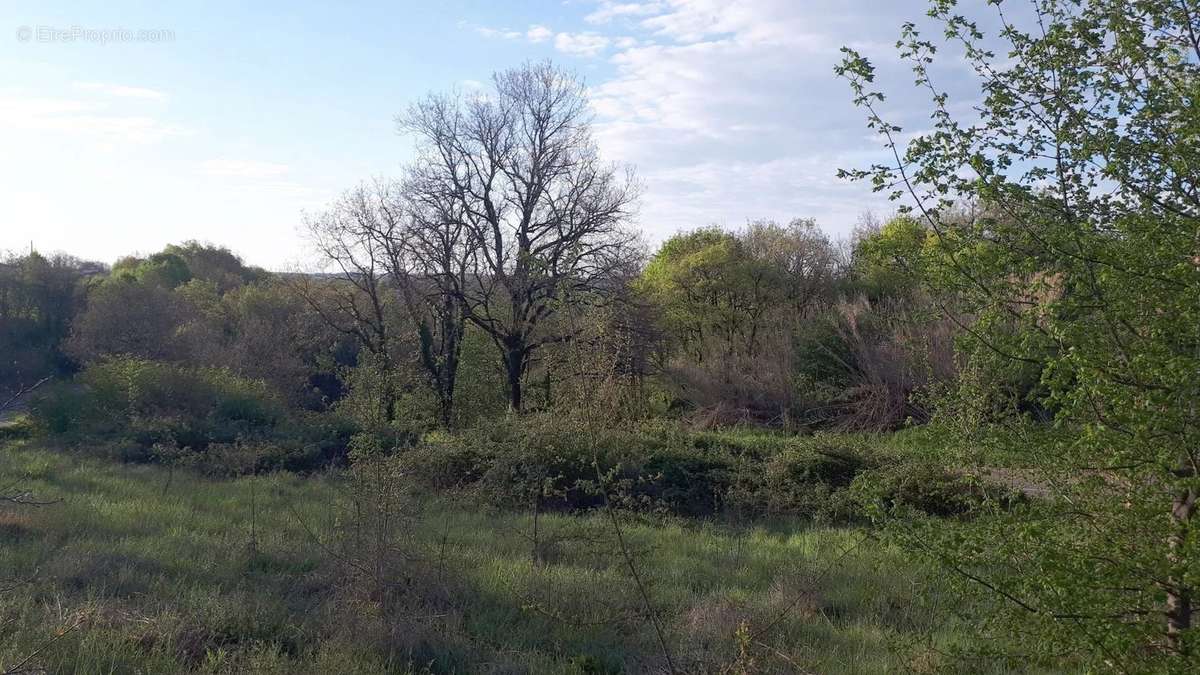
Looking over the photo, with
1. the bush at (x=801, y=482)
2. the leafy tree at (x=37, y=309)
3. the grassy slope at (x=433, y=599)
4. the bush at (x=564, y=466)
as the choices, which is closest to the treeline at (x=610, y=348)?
the leafy tree at (x=37, y=309)

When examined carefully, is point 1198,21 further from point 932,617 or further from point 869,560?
point 869,560

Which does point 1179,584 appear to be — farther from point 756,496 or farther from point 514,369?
point 514,369

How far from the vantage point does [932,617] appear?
A: 27.3 feet

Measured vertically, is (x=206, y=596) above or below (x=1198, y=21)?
below

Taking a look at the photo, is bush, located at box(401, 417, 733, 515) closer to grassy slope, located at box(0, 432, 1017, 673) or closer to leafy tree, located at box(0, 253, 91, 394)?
grassy slope, located at box(0, 432, 1017, 673)

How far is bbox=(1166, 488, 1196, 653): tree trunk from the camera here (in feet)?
13.1

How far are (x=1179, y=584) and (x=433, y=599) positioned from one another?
5991 mm

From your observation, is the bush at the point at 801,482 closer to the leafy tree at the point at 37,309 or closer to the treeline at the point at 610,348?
the treeline at the point at 610,348

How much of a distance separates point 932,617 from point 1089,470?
4.14 m

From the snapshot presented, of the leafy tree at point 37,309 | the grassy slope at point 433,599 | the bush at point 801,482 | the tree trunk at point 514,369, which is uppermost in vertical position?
the leafy tree at point 37,309

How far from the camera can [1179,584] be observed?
13.3ft

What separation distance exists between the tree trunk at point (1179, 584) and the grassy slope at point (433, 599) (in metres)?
1.23

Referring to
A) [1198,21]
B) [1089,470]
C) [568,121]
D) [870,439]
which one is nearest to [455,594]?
[1089,470]

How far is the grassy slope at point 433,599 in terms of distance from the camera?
6.44 meters
